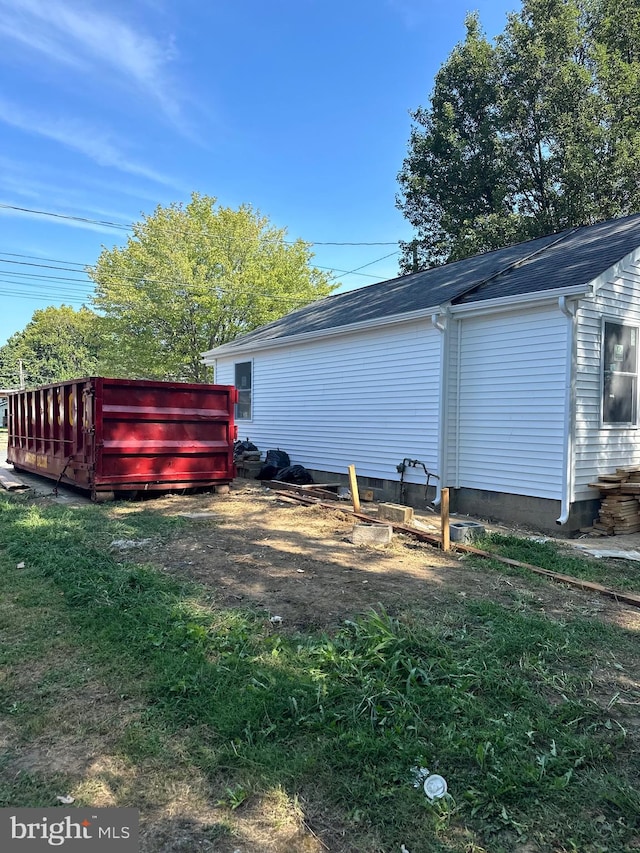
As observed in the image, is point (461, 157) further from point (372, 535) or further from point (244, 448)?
point (372, 535)

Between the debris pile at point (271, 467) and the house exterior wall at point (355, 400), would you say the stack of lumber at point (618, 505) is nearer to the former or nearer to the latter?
the house exterior wall at point (355, 400)

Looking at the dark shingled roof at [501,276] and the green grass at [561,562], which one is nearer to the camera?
the green grass at [561,562]

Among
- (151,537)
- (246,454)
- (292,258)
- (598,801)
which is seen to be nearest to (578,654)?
(598,801)

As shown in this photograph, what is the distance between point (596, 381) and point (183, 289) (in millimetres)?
19657

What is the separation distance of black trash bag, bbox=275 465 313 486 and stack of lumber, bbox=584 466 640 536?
5782 millimetres

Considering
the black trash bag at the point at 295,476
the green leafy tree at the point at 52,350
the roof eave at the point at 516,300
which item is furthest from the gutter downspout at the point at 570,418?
the green leafy tree at the point at 52,350

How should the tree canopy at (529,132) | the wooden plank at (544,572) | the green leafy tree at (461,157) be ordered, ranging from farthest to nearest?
1. the green leafy tree at (461,157)
2. the tree canopy at (529,132)
3. the wooden plank at (544,572)

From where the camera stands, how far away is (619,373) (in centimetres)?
822

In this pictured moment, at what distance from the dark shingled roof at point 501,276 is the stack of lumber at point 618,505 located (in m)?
2.83

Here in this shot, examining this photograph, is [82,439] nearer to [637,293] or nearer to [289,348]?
[289,348]

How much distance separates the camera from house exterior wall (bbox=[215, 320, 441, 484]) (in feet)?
31.7

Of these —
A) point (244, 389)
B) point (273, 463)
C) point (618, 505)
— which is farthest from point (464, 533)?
point (244, 389)

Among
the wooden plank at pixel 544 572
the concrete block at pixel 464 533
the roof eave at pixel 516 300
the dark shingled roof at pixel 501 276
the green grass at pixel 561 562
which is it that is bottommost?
the green grass at pixel 561 562

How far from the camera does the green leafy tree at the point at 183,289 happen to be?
78.2 feet
